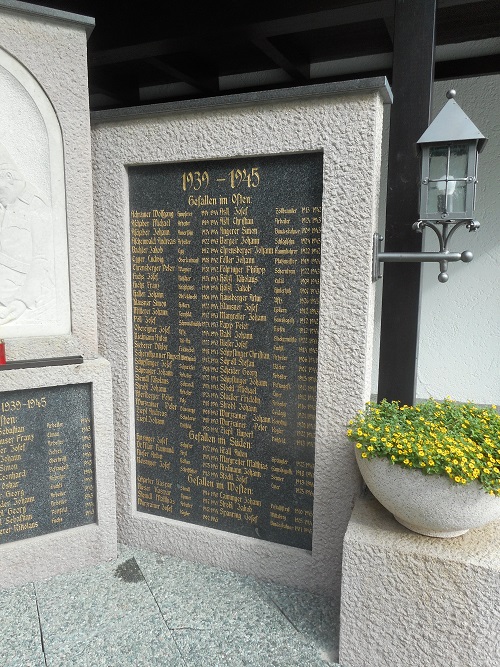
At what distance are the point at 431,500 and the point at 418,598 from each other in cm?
41

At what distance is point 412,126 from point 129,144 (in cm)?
145

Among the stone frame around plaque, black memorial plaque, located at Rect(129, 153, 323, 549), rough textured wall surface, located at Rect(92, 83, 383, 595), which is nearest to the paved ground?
the stone frame around plaque

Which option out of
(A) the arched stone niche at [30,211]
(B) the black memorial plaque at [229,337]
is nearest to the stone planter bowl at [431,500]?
(B) the black memorial plaque at [229,337]

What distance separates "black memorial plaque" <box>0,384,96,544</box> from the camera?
8.68 feet

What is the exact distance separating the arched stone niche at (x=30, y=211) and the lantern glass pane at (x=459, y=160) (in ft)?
6.10

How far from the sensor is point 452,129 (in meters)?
2.13

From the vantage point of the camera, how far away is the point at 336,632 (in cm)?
235

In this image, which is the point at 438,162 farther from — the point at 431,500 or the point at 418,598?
the point at 418,598

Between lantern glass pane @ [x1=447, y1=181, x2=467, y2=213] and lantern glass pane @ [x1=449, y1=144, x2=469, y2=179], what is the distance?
3cm

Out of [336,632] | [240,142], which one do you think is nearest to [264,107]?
[240,142]

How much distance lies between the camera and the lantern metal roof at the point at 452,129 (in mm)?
2115

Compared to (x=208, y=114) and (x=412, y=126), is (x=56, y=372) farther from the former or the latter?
(x=412, y=126)

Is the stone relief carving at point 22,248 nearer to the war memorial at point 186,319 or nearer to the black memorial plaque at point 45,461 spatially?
the war memorial at point 186,319

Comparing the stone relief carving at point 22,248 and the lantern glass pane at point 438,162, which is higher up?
the lantern glass pane at point 438,162
